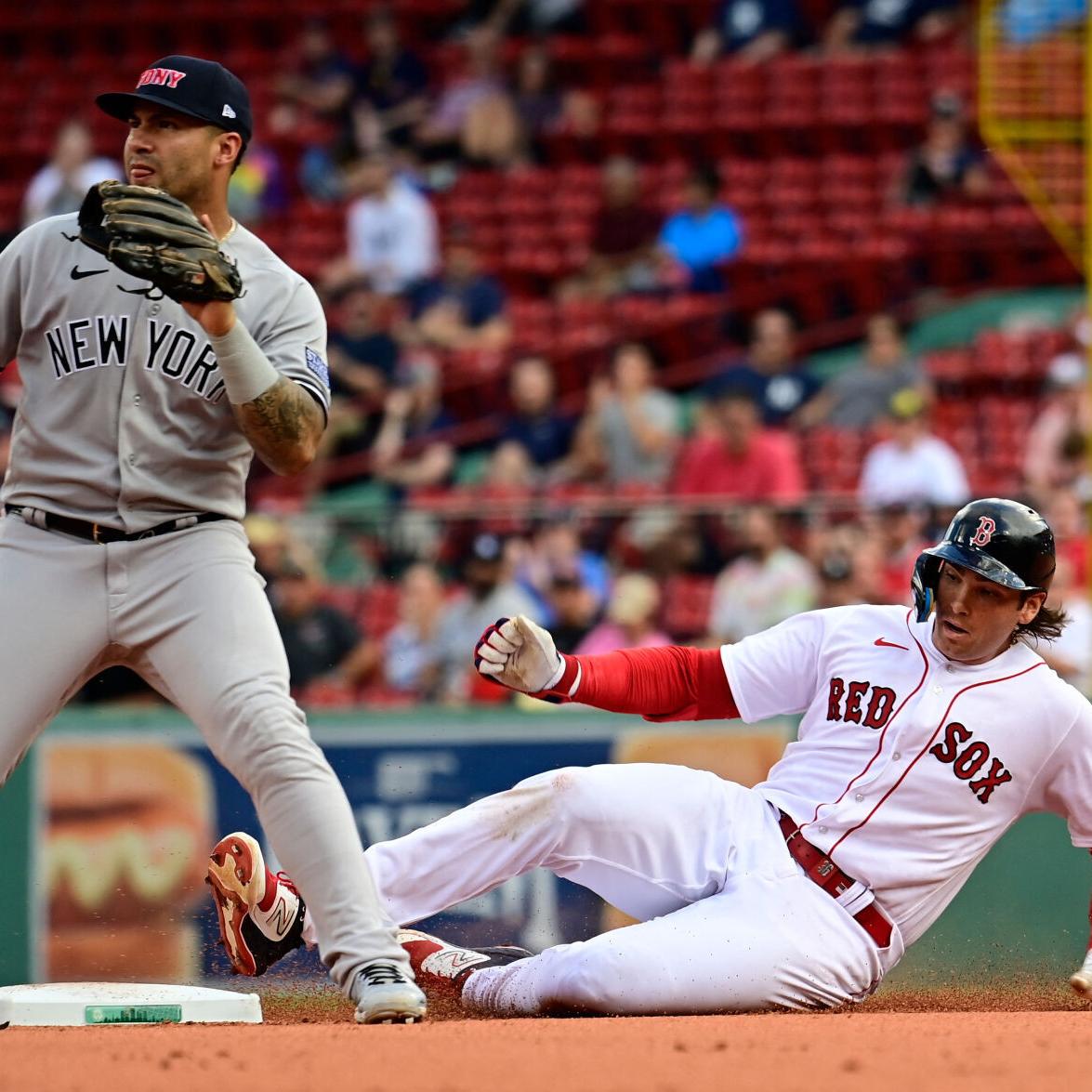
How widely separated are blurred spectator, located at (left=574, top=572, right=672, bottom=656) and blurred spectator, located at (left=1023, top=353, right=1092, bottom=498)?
2.01 m

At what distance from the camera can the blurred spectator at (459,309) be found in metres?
11.5

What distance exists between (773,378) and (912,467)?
4.03ft

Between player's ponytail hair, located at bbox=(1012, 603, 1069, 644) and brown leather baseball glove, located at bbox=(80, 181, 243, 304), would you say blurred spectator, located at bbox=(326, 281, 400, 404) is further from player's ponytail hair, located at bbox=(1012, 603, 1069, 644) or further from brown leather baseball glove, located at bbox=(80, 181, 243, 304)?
brown leather baseball glove, located at bbox=(80, 181, 243, 304)

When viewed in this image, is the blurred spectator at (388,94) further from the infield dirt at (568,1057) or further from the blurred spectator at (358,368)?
the infield dirt at (568,1057)

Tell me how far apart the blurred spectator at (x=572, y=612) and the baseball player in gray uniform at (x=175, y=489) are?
151 inches

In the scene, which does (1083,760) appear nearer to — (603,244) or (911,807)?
(911,807)

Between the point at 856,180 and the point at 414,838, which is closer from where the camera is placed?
the point at 414,838

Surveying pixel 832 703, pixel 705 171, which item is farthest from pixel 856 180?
pixel 832 703

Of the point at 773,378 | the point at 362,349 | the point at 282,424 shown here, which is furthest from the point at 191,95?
the point at 362,349

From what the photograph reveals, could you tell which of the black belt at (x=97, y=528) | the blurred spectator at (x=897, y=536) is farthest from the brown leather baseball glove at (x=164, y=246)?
the blurred spectator at (x=897, y=536)

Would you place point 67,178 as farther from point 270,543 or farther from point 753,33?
point 270,543

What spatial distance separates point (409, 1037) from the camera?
140 inches

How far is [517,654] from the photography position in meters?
4.34

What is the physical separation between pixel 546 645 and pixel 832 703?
2.43 ft
